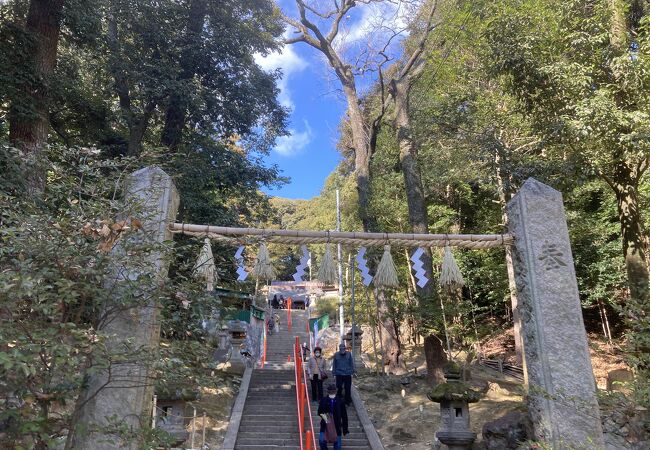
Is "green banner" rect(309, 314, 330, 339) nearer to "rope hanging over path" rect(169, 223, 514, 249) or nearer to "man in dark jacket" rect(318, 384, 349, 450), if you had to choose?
"man in dark jacket" rect(318, 384, 349, 450)

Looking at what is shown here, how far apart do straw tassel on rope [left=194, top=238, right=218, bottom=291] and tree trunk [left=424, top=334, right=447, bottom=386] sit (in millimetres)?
6784

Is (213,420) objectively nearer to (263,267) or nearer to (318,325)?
(263,267)

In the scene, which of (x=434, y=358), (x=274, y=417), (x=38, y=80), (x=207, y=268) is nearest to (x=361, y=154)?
(x=434, y=358)

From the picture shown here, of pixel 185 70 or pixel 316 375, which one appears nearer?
pixel 316 375

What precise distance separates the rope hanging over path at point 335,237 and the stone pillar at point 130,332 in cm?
51

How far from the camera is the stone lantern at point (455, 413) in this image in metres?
6.38

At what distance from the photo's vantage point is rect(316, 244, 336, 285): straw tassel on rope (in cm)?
425

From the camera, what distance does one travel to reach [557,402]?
11.5 feet

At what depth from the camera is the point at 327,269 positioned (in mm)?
Answer: 4273

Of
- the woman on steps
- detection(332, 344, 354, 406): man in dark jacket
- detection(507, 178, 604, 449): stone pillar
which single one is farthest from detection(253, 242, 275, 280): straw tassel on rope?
the woman on steps

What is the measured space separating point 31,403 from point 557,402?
366cm

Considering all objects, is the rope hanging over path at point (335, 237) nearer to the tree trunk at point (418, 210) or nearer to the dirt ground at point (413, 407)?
the dirt ground at point (413, 407)

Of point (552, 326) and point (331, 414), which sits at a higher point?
point (552, 326)

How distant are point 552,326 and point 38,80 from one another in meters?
7.47
